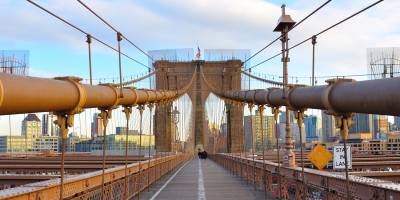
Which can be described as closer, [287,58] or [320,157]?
[320,157]

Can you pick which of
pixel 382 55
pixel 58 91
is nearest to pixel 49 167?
pixel 58 91

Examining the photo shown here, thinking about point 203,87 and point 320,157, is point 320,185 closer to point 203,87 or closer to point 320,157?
point 320,157

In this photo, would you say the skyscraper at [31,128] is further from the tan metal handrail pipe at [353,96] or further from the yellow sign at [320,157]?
the tan metal handrail pipe at [353,96]

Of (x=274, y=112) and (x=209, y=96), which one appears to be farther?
(x=209, y=96)

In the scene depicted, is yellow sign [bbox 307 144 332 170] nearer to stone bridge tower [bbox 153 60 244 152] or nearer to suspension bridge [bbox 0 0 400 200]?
suspension bridge [bbox 0 0 400 200]

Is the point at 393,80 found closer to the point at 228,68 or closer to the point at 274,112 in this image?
the point at 274,112

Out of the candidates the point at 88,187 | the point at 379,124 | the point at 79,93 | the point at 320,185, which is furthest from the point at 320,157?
the point at 379,124

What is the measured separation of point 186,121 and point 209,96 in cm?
418

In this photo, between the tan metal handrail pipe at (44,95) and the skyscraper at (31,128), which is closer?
the tan metal handrail pipe at (44,95)

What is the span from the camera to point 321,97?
6.41 metres

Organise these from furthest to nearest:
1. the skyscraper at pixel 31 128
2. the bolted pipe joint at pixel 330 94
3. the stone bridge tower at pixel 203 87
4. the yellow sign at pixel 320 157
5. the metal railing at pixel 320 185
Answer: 1. the skyscraper at pixel 31 128
2. the stone bridge tower at pixel 203 87
3. the yellow sign at pixel 320 157
4. the metal railing at pixel 320 185
5. the bolted pipe joint at pixel 330 94

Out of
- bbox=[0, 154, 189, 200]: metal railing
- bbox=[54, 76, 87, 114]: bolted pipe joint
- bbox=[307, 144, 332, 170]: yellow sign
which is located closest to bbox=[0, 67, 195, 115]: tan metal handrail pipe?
bbox=[54, 76, 87, 114]: bolted pipe joint

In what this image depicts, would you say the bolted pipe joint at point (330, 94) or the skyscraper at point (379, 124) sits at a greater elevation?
the bolted pipe joint at point (330, 94)

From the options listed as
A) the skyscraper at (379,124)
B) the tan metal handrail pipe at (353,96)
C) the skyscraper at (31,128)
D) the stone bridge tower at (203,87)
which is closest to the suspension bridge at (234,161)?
the tan metal handrail pipe at (353,96)
